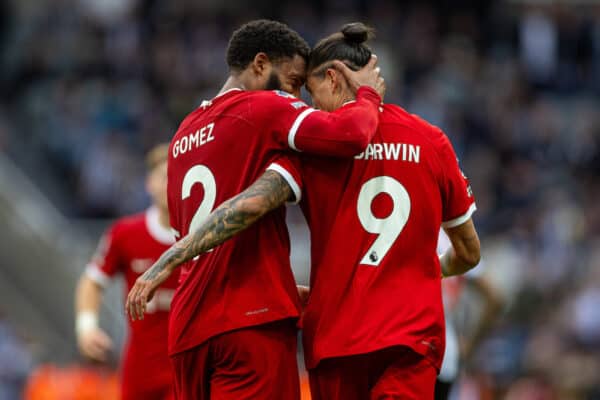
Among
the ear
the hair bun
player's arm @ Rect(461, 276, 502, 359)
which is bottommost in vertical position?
player's arm @ Rect(461, 276, 502, 359)

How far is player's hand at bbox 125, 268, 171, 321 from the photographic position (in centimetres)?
523

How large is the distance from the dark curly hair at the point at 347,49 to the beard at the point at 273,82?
0.19 meters

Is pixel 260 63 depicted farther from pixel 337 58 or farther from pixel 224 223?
pixel 224 223

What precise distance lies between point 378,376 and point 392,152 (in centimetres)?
104

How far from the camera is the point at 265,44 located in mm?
5727

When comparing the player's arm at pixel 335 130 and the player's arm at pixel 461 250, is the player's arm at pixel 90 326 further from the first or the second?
the player's arm at pixel 335 130

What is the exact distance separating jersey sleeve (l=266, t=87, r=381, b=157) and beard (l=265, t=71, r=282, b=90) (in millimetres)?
280

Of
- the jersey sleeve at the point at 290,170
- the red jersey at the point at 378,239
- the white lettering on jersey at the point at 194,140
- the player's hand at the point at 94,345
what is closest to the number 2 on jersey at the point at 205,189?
the white lettering on jersey at the point at 194,140

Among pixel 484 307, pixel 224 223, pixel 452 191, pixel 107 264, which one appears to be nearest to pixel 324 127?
pixel 224 223

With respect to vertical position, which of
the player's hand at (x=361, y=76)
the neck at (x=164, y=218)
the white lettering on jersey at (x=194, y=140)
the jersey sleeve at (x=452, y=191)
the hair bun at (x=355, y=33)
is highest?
the hair bun at (x=355, y=33)

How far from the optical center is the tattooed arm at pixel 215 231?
207 inches

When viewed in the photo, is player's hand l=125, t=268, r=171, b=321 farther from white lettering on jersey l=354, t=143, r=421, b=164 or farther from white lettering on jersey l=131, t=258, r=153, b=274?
white lettering on jersey l=131, t=258, r=153, b=274

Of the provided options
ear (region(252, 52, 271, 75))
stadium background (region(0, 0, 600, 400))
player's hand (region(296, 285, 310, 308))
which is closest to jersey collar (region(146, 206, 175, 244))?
player's hand (region(296, 285, 310, 308))

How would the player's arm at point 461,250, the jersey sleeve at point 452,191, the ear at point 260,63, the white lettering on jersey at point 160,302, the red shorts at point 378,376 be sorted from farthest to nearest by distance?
the white lettering on jersey at point 160,302 < the player's arm at point 461,250 < the ear at point 260,63 < the jersey sleeve at point 452,191 < the red shorts at point 378,376
